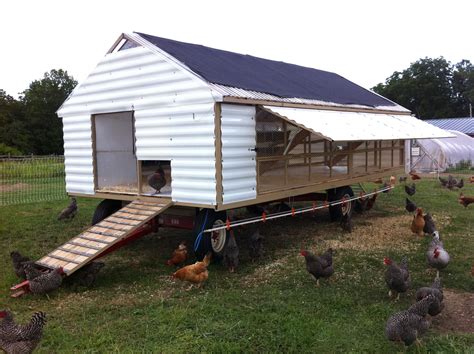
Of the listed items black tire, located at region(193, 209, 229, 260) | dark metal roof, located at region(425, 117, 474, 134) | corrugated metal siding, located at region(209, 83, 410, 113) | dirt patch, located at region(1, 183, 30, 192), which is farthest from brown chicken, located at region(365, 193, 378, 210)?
dark metal roof, located at region(425, 117, 474, 134)

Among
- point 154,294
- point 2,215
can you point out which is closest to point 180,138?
point 154,294

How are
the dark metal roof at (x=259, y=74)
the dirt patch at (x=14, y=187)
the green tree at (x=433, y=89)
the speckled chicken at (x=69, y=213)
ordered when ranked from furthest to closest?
the green tree at (x=433, y=89) → the dirt patch at (x=14, y=187) → the speckled chicken at (x=69, y=213) → the dark metal roof at (x=259, y=74)

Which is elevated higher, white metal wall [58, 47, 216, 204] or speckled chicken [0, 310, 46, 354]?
white metal wall [58, 47, 216, 204]

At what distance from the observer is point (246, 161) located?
23.4 ft

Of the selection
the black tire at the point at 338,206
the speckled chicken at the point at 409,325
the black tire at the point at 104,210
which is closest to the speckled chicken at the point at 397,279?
the speckled chicken at the point at 409,325

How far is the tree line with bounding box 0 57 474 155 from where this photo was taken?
5419 cm

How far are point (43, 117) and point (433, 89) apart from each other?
169 feet

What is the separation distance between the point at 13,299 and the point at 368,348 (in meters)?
4.46

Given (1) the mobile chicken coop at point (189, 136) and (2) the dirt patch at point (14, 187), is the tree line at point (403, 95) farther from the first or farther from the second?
(1) the mobile chicken coop at point (189, 136)

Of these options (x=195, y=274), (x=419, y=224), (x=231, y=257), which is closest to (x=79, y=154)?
(x=231, y=257)

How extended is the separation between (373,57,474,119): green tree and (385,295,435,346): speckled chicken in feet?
199

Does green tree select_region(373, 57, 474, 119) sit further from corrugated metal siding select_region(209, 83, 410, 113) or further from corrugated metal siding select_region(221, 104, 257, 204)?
corrugated metal siding select_region(221, 104, 257, 204)

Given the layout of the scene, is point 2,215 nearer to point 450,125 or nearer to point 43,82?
point 450,125

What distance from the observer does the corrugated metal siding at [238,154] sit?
264 inches
